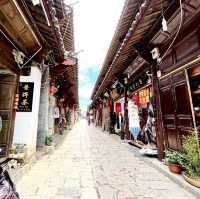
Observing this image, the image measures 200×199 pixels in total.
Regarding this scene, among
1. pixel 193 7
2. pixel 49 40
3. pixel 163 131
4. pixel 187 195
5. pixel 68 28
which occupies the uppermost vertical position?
pixel 68 28

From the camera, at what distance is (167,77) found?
5379 millimetres

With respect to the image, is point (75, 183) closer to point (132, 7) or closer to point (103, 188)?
point (103, 188)

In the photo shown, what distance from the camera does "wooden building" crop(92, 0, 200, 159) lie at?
13.3ft

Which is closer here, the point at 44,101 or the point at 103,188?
the point at 103,188

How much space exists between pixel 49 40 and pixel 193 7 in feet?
14.7

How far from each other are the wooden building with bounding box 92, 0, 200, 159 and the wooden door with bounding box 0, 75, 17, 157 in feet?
12.7

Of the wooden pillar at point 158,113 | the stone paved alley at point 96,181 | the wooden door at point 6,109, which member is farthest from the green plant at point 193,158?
the wooden door at point 6,109

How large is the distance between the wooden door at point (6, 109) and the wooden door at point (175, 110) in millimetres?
4859

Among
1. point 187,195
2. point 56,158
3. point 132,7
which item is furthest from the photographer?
point 56,158

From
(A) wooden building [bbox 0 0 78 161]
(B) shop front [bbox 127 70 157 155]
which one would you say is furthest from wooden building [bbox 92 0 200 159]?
(A) wooden building [bbox 0 0 78 161]

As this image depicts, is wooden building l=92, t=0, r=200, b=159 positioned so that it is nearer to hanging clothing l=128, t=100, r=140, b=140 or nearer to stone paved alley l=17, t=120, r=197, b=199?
stone paved alley l=17, t=120, r=197, b=199

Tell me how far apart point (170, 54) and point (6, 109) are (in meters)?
5.27

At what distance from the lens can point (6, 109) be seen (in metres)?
5.07

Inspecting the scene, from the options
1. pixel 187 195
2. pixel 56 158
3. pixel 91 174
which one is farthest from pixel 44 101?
pixel 187 195
